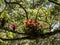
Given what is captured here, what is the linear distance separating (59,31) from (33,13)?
2.76 m

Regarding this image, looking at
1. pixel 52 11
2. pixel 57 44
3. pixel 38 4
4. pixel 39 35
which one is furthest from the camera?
pixel 57 44

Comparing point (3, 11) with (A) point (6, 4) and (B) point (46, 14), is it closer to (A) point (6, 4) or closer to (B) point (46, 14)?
(A) point (6, 4)

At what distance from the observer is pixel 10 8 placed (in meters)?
6.68

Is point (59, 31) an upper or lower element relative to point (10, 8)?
→ upper

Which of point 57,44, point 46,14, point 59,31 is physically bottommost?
point 57,44

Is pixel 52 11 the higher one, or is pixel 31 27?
pixel 31 27

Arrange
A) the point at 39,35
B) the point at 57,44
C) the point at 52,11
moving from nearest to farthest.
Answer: the point at 39,35 → the point at 52,11 → the point at 57,44

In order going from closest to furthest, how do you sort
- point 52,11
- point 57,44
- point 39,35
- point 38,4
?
point 39,35, point 52,11, point 38,4, point 57,44

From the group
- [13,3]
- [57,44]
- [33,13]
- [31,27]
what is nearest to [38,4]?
[33,13]

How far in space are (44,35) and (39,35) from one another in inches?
3.3

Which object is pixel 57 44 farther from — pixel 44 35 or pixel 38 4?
pixel 44 35

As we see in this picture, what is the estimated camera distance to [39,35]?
12.5ft

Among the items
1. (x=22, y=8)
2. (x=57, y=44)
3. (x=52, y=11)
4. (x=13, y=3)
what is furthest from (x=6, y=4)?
(x=57, y=44)

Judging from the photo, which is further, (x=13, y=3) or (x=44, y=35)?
(x=13, y=3)
